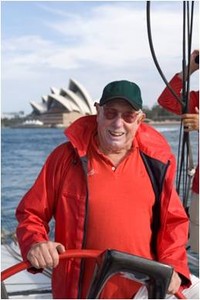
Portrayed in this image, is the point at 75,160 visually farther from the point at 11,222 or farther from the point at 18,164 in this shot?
the point at 18,164

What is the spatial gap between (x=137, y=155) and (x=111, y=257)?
0.67 m

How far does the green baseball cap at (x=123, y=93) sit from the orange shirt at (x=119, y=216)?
25 cm

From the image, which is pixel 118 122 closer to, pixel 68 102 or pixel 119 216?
pixel 119 216

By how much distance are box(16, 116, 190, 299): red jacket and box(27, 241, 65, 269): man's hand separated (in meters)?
0.25

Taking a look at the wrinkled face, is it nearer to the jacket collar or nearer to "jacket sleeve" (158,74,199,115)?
the jacket collar

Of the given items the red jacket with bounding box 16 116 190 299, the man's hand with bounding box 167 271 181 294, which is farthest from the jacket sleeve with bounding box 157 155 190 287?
the man's hand with bounding box 167 271 181 294

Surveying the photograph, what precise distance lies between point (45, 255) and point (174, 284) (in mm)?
419

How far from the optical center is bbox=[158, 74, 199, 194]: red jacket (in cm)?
302

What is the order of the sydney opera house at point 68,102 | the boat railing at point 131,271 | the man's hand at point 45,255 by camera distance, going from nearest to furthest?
the boat railing at point 131,271
the man's hand at point 45,255
the sydney opera house at point 68,102

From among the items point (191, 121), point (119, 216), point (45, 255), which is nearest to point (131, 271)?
point (45, 255)

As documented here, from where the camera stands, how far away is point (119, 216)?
6.84ft

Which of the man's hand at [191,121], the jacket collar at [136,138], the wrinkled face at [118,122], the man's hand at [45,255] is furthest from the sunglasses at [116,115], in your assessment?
the man's hand at [191,121]

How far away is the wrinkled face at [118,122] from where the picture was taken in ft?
6.64

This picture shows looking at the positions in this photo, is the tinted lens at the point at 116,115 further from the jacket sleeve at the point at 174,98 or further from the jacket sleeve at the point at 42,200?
the jacket sleeve at the point at 174,98
